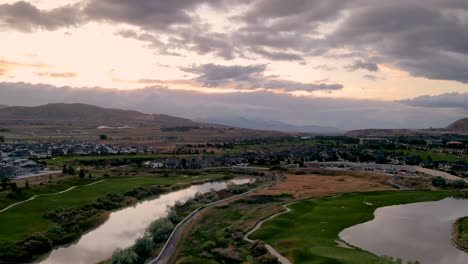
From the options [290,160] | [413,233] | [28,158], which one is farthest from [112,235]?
[290,160]

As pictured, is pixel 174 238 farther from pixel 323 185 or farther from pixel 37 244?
pixel 323 185

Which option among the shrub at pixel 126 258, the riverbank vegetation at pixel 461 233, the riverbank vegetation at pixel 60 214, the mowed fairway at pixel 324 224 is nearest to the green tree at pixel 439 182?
the mowed fairway at pixel 324 224

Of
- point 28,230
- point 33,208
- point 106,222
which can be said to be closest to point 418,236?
point 106,222

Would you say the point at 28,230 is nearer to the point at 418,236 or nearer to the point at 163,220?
the point at 163,220

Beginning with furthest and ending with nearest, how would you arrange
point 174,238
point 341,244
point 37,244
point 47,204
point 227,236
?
point 47,204, point 227,236, point 174,238, point 37,244, point 341,244

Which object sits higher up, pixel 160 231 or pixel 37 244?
pixel 160 231

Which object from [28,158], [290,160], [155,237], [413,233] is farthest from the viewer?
[290,160]
